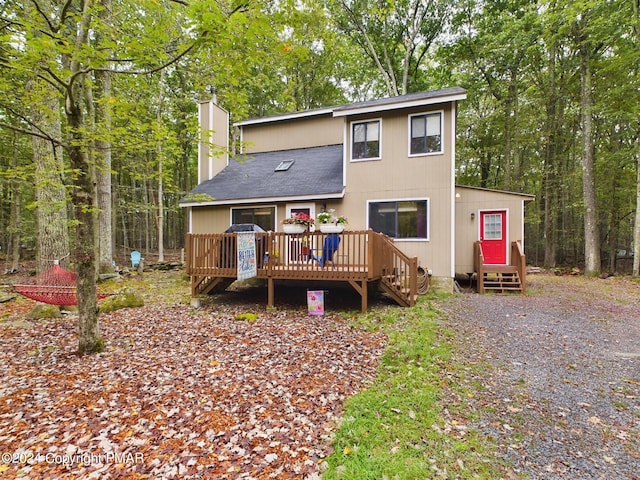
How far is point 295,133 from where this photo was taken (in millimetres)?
12633

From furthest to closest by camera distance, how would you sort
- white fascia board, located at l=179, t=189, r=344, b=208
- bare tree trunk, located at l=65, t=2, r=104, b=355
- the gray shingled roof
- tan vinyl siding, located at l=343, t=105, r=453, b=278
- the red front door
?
the red front door < the gray shingled roof < white fascia board, located at l=179, t=189, r=344, b=208 < tan vinyl siding, located at l=343, t=105, r=453, b=278 < bare tree trunk, located at l=65, t=2, r=104, b=355

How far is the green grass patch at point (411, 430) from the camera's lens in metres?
2.29

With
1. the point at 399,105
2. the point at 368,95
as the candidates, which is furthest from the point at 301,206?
the point at 368,95

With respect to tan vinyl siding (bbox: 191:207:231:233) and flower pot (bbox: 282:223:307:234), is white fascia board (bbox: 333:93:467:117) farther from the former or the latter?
tan vinyl siding (bbox: 191:207:231:233)

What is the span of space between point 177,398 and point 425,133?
8581mm

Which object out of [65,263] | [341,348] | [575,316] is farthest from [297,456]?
[65,263]

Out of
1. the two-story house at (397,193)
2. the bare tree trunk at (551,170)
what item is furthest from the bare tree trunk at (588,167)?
the two-story house at (397,193)

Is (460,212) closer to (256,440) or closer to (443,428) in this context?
(443,428)

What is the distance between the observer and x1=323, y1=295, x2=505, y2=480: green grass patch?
90.2 inches

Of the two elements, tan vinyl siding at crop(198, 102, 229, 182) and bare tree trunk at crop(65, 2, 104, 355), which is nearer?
bare tree trunk at crop(65, 2, 104, 355)

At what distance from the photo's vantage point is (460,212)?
10.2 metres

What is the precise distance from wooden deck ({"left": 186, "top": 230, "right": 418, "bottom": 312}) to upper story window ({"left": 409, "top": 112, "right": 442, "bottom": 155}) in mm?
3303

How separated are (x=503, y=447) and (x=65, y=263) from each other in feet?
31.3

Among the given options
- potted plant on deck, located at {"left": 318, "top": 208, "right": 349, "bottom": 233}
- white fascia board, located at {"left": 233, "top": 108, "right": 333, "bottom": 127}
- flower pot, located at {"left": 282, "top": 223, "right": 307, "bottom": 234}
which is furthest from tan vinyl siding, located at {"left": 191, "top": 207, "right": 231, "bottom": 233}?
potted plant on deck, located at {"left": 318, "top": 208, "right": 349, "bottom": 233}
